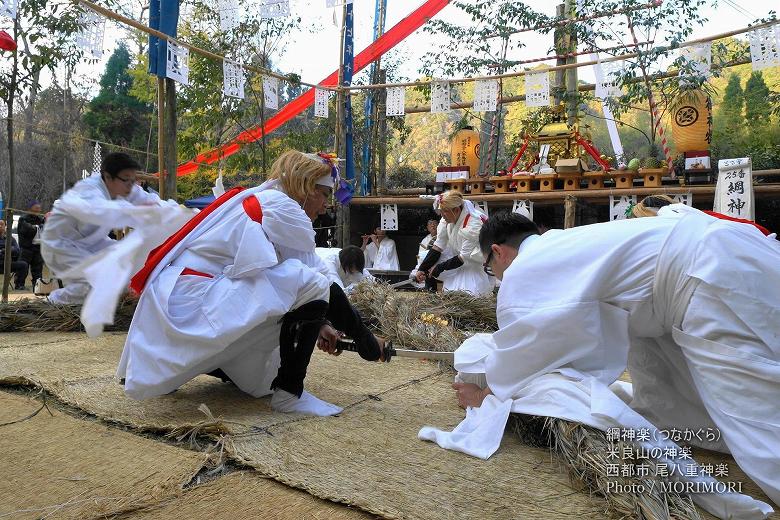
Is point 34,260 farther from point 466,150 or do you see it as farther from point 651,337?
point 651,337

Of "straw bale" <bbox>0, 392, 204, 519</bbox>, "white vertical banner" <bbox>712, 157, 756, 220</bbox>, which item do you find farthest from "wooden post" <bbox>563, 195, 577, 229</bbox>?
"straw bale" <bbox>0, 392, 204, 519</bbox>

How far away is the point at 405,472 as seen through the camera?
1988mm

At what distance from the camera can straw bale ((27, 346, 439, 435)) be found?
2395 mm

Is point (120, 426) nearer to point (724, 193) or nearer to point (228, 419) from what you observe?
point (228, 419)

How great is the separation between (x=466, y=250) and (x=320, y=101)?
4.42 meters

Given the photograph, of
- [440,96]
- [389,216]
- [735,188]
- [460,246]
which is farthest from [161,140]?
[735,188]

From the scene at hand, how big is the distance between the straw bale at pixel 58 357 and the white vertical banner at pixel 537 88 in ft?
21.0

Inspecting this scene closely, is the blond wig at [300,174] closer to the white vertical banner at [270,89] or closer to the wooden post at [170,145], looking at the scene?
the wooden post at [170,145]

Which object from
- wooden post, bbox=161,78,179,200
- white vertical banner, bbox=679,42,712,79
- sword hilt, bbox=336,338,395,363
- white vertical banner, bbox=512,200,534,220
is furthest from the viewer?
white vertical banner, bbox=512,200,534,220

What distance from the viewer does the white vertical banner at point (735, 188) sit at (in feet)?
22.1

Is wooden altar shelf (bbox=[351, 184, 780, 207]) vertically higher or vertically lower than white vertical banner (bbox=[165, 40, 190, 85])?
lower

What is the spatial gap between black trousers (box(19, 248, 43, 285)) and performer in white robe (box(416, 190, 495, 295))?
29.0 feet

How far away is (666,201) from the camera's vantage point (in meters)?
3.61

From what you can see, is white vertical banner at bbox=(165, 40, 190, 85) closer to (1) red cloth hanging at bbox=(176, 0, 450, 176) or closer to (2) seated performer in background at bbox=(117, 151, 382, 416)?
(1) red cloth hanging at bbox=(176, 0, 450, 176)
